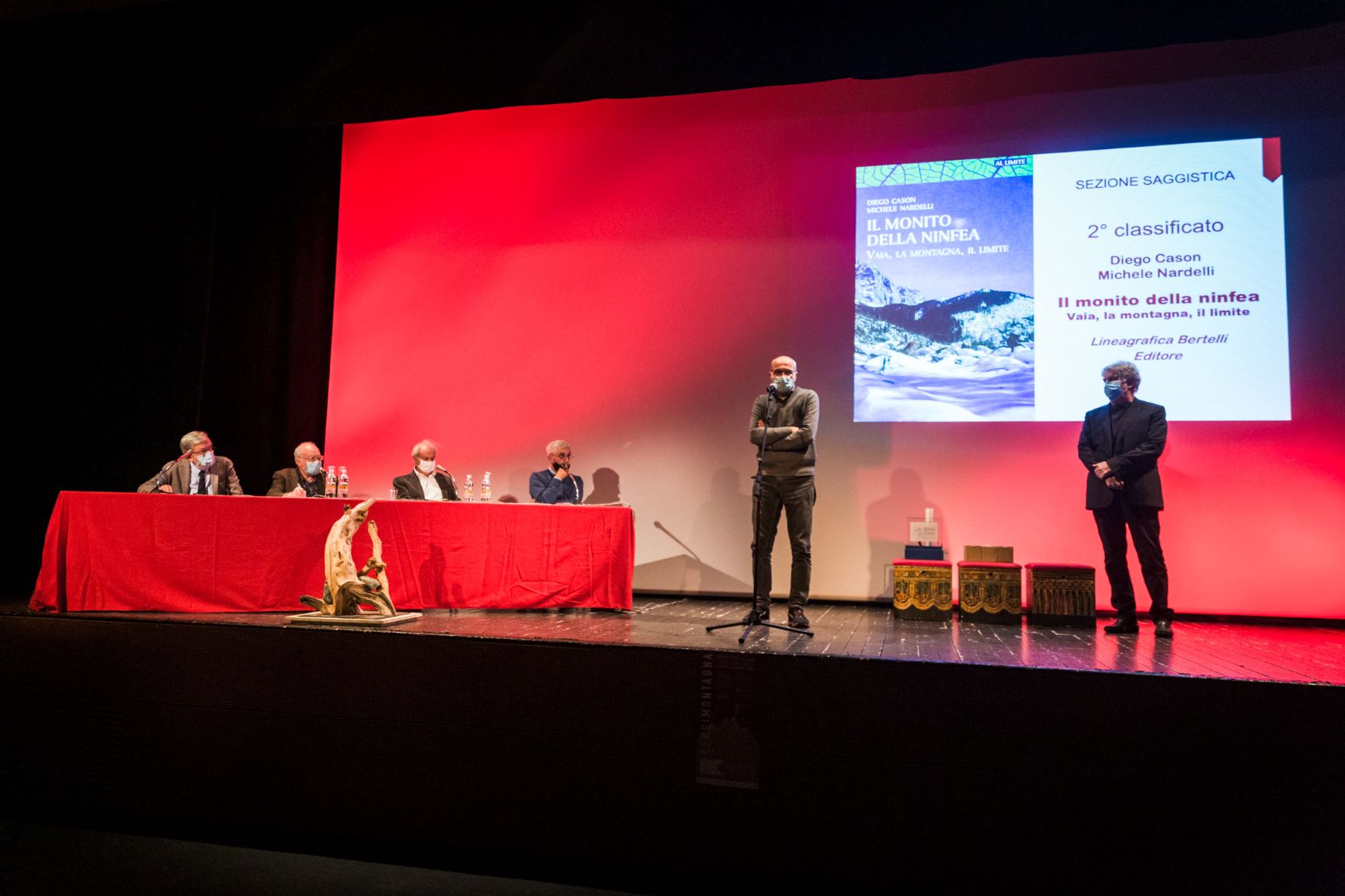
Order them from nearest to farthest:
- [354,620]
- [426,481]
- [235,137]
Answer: [354,620] → [426,481] → [235,137]

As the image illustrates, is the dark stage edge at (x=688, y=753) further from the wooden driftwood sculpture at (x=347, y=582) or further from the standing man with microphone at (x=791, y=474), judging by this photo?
the standing man with microphone at (x=791, y=474)

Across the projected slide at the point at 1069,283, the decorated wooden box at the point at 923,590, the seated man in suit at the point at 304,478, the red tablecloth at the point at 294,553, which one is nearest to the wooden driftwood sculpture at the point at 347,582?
the red tablecloth at the point at 294,553

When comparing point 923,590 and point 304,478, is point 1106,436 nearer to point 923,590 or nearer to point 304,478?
point 923,590

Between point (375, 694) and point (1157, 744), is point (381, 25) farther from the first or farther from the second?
point (1157, 744)

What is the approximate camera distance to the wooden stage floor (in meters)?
3.31

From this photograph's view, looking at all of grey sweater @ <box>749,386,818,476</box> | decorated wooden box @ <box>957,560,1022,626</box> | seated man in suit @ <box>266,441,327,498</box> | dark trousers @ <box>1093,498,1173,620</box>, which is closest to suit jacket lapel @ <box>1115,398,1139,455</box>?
dark trousers @ <box>1093,498,1173,620</box>

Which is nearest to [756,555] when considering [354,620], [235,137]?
[354,620]

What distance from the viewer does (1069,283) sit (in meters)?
5.93

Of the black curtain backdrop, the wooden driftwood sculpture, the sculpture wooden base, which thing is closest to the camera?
the sculpture wooden base

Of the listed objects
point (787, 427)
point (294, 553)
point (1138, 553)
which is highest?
point (787, 427)

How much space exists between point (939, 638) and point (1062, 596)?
4.34 feet

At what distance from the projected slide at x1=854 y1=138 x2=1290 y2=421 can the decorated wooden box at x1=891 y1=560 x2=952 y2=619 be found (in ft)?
4.14

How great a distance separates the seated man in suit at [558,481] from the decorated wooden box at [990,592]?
2637 mm

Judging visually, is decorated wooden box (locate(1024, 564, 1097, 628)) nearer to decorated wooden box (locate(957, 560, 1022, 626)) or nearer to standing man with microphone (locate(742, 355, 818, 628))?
decorated wooden box (locate(957, 560, 1022, 626))
